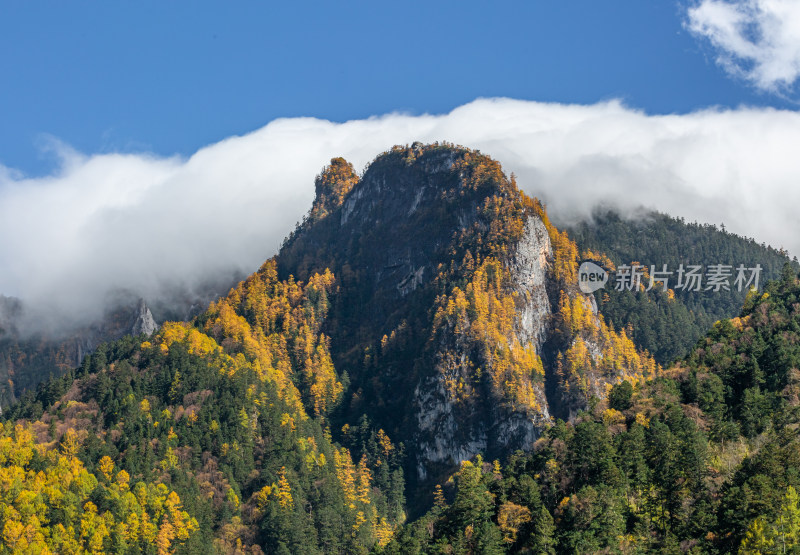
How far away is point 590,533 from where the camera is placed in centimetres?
13388

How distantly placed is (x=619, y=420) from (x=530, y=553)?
29.1 metres

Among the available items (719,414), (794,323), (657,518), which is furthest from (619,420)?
(794,323)

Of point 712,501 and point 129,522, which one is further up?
point 129,522

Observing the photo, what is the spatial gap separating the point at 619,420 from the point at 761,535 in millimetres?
42465

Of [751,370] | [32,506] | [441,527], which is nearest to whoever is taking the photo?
[441,527]

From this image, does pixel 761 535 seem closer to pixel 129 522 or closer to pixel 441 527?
pixel 441 527

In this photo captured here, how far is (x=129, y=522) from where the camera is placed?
197500mm

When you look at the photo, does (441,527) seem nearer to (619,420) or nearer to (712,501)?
(619,420)

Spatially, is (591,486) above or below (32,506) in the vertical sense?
below

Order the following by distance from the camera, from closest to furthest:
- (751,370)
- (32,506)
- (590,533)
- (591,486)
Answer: (590,533), (591,486), (751,370), (32,506)

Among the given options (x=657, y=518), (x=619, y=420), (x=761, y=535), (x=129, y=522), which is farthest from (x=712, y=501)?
(x=129, y=522)

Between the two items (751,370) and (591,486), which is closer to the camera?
(591,486)

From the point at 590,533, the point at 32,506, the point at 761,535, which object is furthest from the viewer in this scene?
the point at 32,506

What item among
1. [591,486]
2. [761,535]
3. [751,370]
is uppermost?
[751,370]
